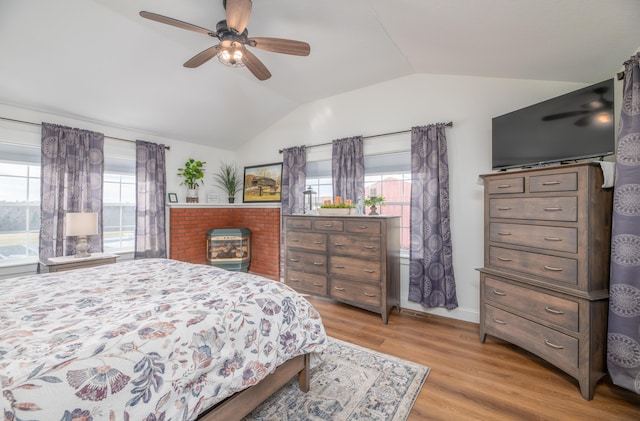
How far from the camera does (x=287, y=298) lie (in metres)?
1.71

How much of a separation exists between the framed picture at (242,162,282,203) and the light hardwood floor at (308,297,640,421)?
254 centimetres

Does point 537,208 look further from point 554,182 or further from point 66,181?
point 66,181

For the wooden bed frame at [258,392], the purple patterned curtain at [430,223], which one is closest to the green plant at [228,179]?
the purple patterned curtain at [430,223]

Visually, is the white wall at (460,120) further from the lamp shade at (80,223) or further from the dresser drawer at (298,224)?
the lamp shade at (80,223)

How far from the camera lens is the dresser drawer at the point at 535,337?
1909 mm

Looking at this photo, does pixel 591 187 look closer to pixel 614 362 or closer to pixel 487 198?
pixel 487 198

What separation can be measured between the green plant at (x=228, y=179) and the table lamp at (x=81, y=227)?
2.19m

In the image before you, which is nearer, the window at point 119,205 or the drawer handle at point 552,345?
the drawer handle at point 552,345

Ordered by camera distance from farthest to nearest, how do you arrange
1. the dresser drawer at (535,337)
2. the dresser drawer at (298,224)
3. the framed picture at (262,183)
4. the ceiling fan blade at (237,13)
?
the framed picture at (262,183)
the dresser drawer at (298,224)
the dresser drawer at (535,337)
the ceiling fan blade at (237,13)

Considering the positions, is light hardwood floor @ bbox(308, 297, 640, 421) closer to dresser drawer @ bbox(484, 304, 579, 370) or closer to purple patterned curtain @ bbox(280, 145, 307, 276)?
dresser drawer @ bbox(484, 304, 579, 370)

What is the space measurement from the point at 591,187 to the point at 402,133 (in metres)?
1.97

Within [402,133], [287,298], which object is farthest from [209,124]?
[287,298]

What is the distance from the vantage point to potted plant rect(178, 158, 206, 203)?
451 centimetres

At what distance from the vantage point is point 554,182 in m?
Result: 2.02
